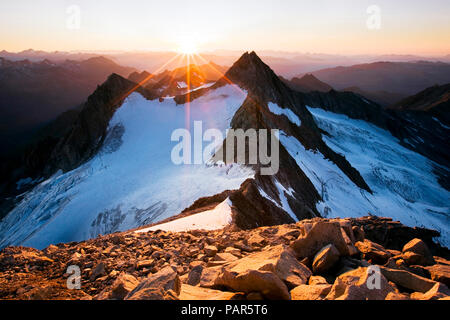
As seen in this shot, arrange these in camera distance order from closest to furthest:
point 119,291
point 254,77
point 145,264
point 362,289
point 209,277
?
point 362,289 < point 119,291 < point 209,277 < point 145,264 < point 254,77

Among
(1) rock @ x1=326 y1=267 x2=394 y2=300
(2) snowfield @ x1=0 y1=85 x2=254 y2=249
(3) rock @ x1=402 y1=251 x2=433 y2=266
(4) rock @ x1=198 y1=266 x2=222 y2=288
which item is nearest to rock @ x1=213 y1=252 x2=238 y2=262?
(4) rock @ x1=198 y1=266 x2=222 y2=288

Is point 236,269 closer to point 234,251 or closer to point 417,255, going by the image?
point 234,251

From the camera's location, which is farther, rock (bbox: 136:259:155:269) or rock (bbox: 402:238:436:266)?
rock (bbox: 136:259:155:269)

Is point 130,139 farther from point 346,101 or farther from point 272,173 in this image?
point 346,101

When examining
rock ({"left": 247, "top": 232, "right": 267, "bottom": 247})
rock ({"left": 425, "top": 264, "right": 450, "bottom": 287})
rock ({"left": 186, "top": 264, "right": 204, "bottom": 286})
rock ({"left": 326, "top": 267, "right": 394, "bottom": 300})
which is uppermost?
rock ({"left": 326, "top": 267, "right": 394, "bottom": 300})

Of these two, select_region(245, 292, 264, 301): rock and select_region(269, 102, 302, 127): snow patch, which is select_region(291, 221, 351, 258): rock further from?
select_region(269, 102, 302, 127): snow patch

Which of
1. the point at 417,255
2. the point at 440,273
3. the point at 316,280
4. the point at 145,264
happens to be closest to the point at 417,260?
the point at 417,255

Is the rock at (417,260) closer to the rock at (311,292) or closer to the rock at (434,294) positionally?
the rock at (434,294)

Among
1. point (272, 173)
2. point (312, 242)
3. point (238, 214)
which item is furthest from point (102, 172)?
point (312, 242)
